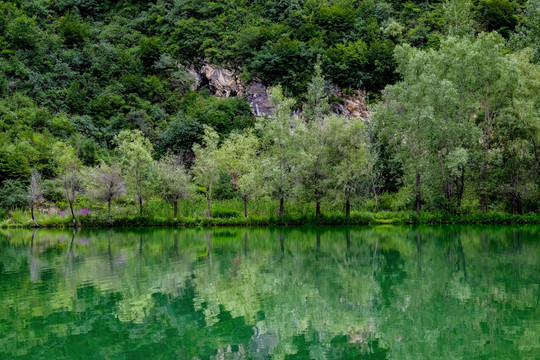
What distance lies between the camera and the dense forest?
3709 cm

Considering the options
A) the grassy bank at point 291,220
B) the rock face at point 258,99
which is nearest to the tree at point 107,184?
the grassy bank at point 291,220

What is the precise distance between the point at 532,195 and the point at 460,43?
13.0 meters

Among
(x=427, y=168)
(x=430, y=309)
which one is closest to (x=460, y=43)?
(x=427, y=168)

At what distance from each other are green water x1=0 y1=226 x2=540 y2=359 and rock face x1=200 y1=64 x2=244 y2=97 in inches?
1640

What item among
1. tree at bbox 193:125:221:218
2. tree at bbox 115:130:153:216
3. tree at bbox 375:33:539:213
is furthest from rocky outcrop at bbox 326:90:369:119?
tree at bbox 115:130:153:216

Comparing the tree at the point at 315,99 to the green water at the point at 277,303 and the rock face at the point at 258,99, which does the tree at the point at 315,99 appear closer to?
the rock face at the point at 258,99

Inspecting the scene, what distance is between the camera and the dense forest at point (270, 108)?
37.1 meters

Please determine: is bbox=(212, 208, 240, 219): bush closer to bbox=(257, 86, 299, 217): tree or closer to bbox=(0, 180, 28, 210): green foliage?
bbox=(257, 86, 299, 217): tree

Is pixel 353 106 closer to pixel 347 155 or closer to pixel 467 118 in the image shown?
pixel 467 118

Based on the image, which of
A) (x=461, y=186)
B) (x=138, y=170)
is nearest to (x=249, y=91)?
(x=138, y=170)

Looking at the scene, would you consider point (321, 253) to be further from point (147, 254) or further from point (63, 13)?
point (63, 13)

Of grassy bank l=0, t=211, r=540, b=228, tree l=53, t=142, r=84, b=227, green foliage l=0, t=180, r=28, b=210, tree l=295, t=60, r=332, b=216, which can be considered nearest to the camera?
grassy bank l=0, t=211, r=540, b=228

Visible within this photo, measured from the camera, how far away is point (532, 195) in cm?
3616

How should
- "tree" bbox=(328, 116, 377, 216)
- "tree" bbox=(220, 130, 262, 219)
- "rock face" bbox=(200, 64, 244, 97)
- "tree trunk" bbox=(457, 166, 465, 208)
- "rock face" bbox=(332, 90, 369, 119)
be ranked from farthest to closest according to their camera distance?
1. "rock face" bbox=(200, 64, 244, 97)
2. "rock face" bbox=(332, 90, 369, 119)
3. "tree" bbox=(220, 130, 262, 219)
4. "tree" bbox=(328, 116, 377, 216)
5. "tree trunk" bbox=(457, 166, 465, 208)
